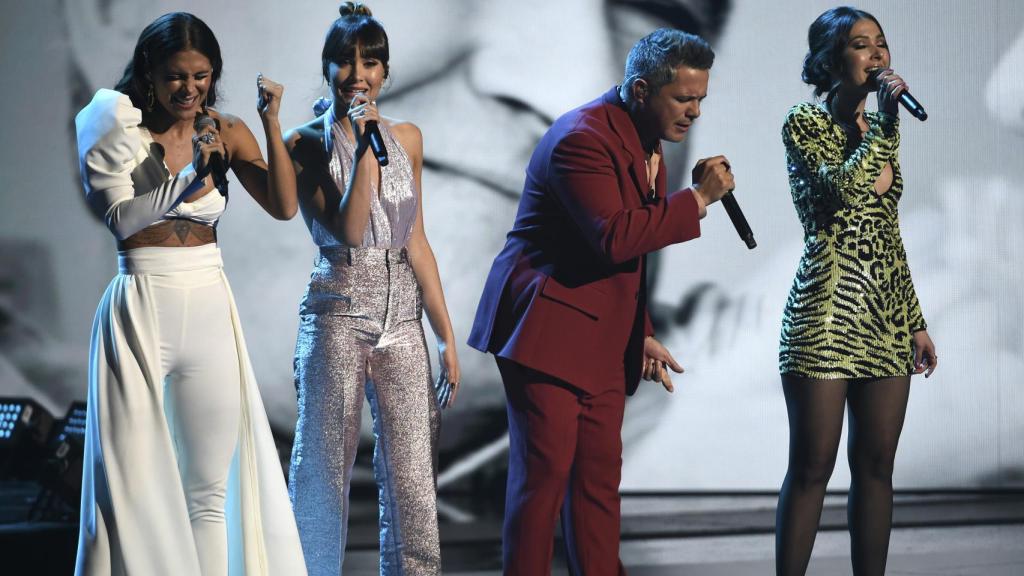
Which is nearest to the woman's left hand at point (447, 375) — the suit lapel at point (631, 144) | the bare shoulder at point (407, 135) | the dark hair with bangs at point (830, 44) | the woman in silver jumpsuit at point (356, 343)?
the woman in silver jumpsuit at point (356, 343)

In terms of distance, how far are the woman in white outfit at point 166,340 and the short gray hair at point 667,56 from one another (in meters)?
0.72

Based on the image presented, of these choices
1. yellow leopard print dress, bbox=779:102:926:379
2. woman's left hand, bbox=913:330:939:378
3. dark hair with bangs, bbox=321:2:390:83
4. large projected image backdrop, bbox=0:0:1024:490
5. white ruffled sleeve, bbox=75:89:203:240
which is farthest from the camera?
large projected image backdrop, bbox=0:0:1024:490

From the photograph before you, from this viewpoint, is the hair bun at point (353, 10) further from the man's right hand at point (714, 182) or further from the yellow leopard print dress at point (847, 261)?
the yellow leopard print dress at point (847, 261)

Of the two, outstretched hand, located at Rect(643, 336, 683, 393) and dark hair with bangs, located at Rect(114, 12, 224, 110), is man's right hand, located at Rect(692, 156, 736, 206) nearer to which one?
outstretched hand, located at Rect(643, 336, 683, 393)

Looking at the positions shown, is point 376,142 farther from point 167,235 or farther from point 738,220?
point 738,220

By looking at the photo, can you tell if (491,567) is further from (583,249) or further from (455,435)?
(583,249)

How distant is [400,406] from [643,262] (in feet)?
1.96

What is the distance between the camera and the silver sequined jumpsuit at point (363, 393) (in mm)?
2305

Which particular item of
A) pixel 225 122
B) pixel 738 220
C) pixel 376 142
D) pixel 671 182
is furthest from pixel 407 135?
pixel 671 182

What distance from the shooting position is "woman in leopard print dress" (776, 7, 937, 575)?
2.46 m

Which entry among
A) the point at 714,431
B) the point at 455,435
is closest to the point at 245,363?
the point at 455,435

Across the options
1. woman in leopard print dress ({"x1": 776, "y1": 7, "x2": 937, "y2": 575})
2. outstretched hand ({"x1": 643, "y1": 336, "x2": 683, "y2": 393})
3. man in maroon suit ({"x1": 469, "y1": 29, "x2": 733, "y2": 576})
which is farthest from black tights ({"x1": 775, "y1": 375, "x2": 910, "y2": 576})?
man in maroon suit ({"x1": 469, "y1": 29, "x2": 733, "y2": 576})

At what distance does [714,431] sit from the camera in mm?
4484

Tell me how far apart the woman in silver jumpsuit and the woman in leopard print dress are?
84 centimetres
